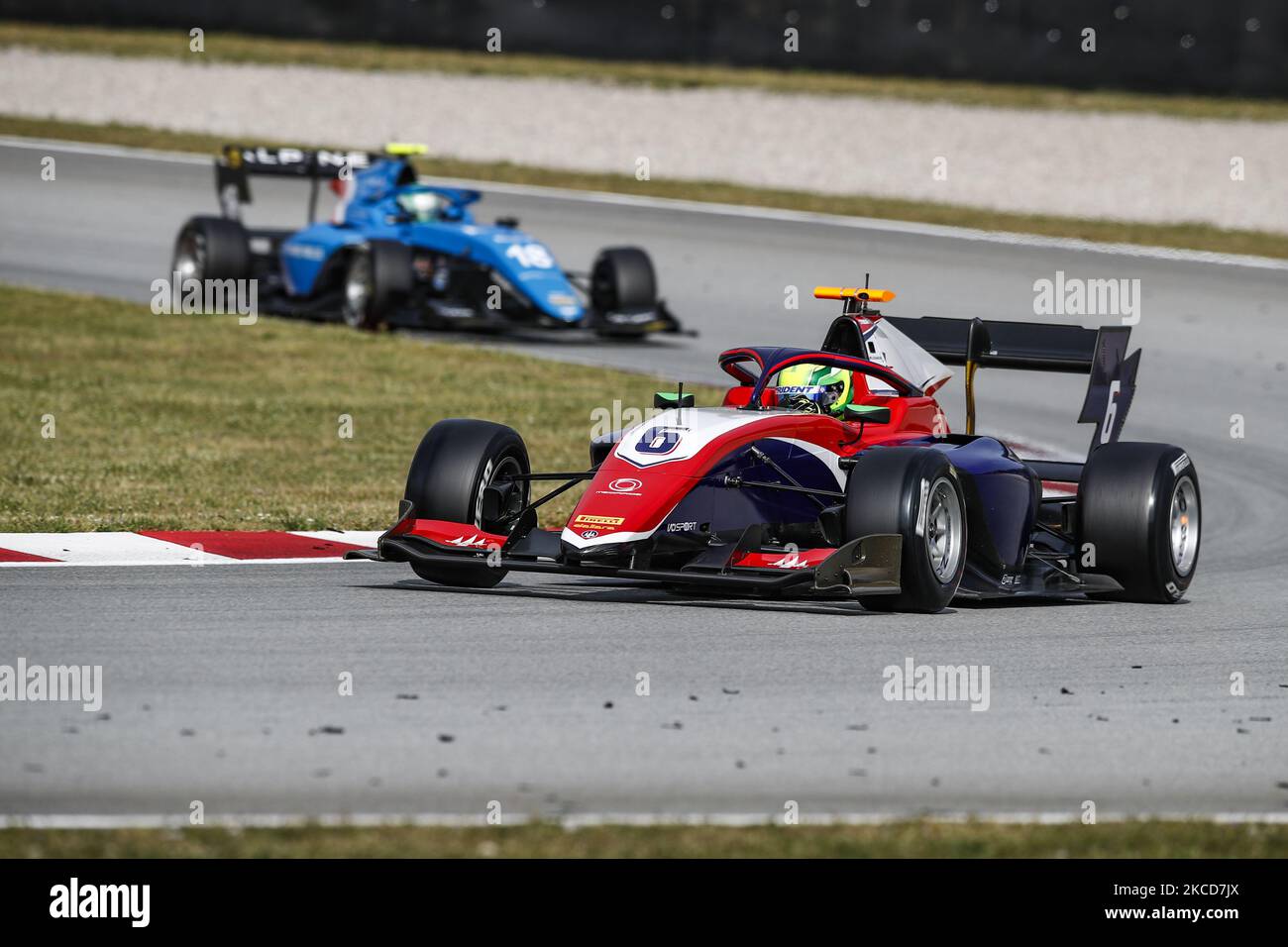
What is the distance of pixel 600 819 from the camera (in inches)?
224

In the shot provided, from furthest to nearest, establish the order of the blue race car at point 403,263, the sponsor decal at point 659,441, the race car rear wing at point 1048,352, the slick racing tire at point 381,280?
the blue race car at point 403,263 → the slick racing tire at point 381,280 → the race car rear wing at point 1048,352 → the sponsor decal at point 659,441

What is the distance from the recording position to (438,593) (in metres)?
9.04

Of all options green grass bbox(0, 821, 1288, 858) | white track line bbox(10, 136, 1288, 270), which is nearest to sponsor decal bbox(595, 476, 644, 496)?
green grass bbox(0, 821, 1288, 858)

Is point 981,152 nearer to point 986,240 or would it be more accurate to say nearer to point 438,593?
point 986,240

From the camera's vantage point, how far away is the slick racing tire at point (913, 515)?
843 centimetres

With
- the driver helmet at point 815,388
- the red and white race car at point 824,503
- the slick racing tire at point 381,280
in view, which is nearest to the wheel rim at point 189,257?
the slick racing tire at point 381,280

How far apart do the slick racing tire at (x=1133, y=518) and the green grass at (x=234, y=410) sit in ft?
11.4

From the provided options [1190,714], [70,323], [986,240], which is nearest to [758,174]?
[986,240]

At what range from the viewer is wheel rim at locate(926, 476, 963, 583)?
8852 millimetres

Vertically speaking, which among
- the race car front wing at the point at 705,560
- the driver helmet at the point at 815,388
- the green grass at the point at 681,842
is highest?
the driver helmet at the point at 815,388

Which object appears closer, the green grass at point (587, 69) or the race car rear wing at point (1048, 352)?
the race car rear wing at point (1048, 352)

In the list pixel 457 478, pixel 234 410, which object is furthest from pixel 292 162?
pixel 457 478

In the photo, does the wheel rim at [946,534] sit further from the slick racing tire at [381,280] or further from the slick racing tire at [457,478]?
the slick racing tire at [381,280]

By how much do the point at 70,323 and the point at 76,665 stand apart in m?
11.8
